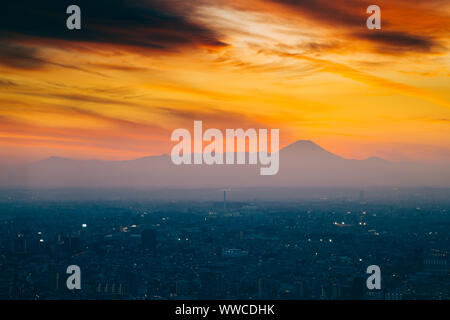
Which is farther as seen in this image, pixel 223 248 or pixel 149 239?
pixel 149 239

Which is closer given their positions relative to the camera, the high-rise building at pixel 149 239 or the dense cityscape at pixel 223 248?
the dense cityscape at pixel 223 248

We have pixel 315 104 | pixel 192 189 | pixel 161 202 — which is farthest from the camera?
pixel 161 202

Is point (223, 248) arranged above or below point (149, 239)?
below

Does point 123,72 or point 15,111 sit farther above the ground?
point 123,72

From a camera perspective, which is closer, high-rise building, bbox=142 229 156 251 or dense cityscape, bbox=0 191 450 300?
dense cityscape, bbox=0 191 450 300
